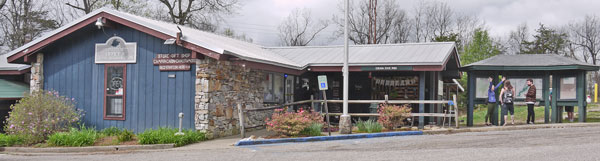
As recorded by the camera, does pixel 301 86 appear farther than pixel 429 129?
Yes

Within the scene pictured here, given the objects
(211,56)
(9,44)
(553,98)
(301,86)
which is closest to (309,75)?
(301,86)

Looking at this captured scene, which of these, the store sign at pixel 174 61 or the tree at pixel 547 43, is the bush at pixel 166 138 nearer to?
the store sign at pixel 174 61

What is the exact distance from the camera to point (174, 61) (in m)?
13.5

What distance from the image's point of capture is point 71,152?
39.0 ft

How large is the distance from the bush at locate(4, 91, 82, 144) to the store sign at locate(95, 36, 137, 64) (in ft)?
5.67

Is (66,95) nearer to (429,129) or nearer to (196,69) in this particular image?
(196,69)

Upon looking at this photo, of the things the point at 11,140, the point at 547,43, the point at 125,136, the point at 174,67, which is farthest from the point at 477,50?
the point at 11,140

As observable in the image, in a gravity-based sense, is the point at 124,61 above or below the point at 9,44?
below

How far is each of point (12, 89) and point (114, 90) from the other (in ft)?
12.4

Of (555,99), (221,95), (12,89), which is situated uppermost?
(12,89)

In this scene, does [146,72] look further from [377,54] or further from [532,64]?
[532,64]

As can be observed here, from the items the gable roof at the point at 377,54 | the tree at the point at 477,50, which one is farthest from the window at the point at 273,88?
the tree at the point at 477,50

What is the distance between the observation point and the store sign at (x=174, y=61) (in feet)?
43.8

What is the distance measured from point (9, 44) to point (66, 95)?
79.5ft
